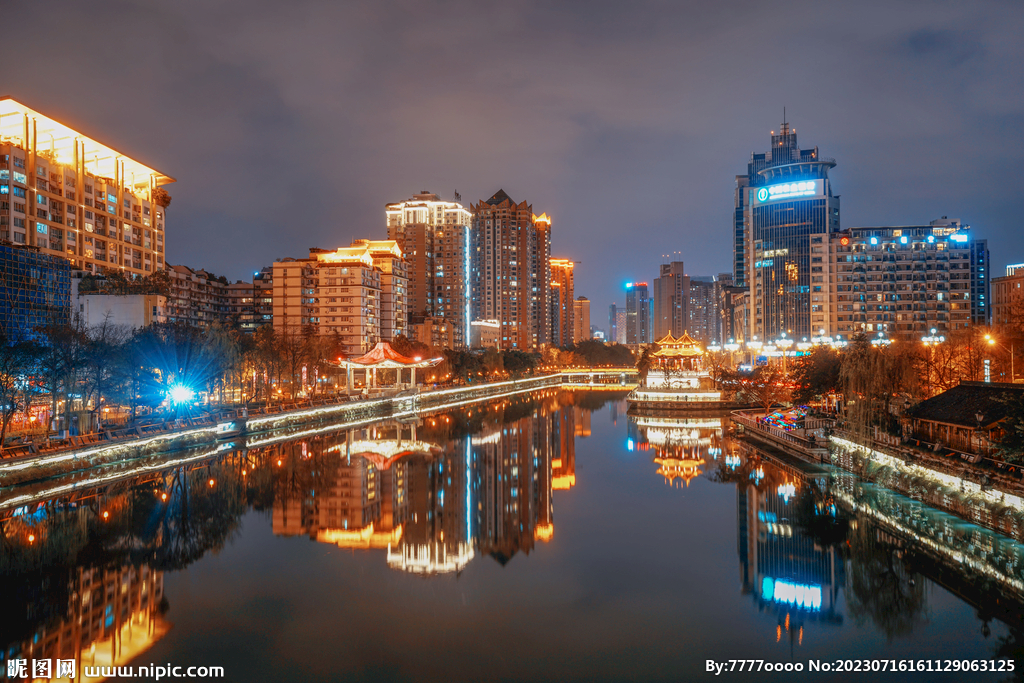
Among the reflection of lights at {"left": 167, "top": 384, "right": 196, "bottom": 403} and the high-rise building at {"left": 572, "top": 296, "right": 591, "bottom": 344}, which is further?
the high-rise building at {"left": 572, "top": 296, "right": 591, "bottom": 344}

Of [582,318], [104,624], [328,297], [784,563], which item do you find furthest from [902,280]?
[582,318]

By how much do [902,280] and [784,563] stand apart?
66365 mm

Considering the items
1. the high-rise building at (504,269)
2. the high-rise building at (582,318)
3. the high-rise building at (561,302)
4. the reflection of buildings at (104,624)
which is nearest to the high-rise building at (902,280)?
the high-rise building at (504,269)

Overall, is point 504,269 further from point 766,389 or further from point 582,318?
point 582,318

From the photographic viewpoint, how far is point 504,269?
348 feet

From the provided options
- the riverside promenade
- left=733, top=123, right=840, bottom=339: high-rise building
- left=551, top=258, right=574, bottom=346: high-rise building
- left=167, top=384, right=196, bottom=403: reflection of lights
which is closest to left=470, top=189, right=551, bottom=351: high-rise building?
left=551, top=258, right=574, bottom=346: high-rise building

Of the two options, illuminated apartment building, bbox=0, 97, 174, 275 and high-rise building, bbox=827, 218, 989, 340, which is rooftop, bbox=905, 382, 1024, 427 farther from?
high-rise building, bbox=827, 218, 989, 340

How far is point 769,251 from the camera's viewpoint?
82.6m

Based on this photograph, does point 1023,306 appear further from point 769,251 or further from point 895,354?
point 769,251

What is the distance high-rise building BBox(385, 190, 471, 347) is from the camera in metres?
90.2

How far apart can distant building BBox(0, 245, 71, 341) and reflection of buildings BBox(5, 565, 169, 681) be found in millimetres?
23769

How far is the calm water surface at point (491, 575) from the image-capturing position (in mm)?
9516

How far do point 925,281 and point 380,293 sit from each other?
5663 cm

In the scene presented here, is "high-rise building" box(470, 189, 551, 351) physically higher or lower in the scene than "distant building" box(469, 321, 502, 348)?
higher
